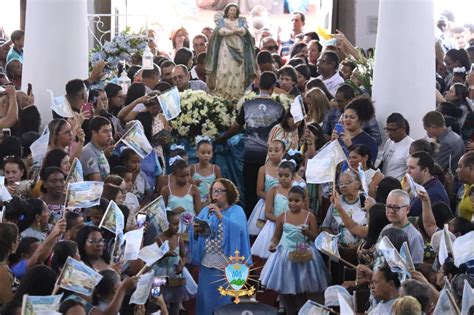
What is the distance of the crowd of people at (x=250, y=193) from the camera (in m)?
8.90

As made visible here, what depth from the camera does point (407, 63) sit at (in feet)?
44.8

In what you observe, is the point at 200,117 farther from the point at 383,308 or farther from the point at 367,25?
the point at 367,25

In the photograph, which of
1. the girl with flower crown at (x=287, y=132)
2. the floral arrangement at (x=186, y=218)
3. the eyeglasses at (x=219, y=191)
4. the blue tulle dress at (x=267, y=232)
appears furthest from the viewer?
the girl with flower crown at (x=287, y=132)

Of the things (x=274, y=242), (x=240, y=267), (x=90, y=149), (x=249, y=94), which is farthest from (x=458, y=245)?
(x=249, y=94)

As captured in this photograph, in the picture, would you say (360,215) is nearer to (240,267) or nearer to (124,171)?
(240,267)

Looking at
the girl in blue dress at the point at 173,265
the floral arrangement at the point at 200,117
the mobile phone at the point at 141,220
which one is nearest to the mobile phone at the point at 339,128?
the floral arrangement at the point at 200,117

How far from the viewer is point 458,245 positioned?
28.4ft

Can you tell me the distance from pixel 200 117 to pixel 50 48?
6.14ft

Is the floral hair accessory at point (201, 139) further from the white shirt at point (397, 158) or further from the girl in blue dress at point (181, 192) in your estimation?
the white shirt at point (397, 158)

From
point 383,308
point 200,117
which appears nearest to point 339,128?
point 200,117

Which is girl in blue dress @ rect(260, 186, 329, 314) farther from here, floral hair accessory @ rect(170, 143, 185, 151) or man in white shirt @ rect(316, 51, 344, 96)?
man in white shirt @ rect(316, 51, 344, 96)

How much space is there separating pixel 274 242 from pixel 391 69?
9.68 feet

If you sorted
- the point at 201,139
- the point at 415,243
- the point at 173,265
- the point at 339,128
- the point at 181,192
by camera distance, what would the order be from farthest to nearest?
1. the point at 201,139
2. the point at 339,128
3. the point at 181,192
4. the point at 173,265
5. the point at 415,243

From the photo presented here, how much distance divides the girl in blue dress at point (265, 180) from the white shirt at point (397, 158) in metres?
1.14
